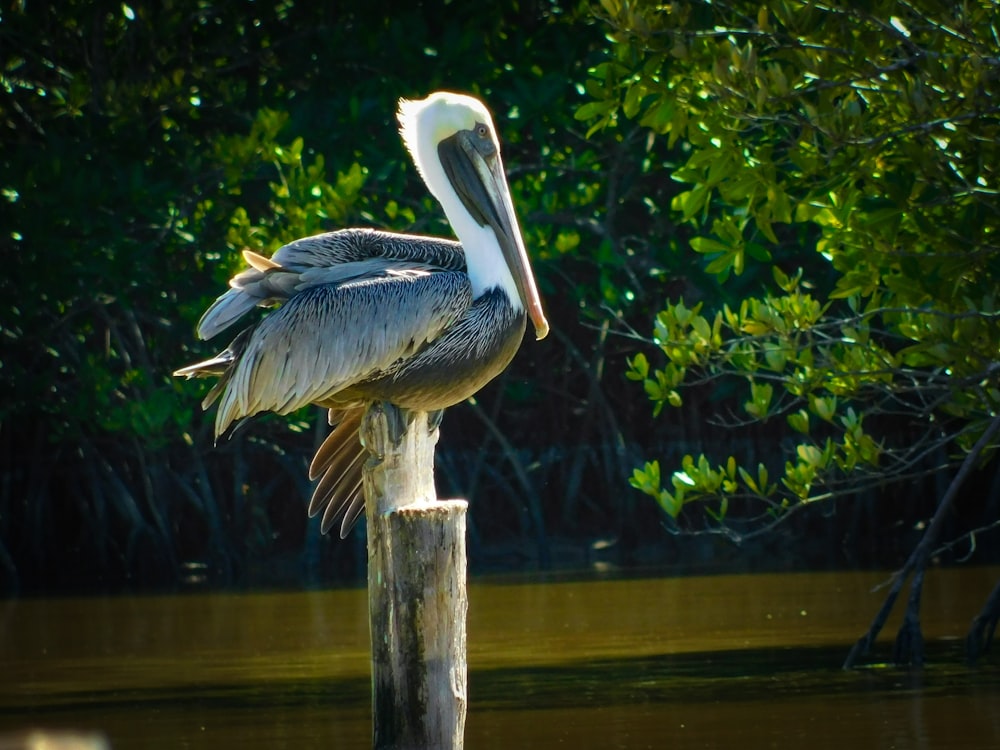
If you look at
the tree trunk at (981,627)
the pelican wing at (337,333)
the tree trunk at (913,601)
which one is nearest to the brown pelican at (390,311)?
the pelican wing at (337,333)

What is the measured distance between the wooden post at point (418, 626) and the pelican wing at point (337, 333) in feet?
3.29

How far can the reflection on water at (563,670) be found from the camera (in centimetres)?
761

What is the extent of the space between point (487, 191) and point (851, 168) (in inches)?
56.9

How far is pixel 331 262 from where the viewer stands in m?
6.97

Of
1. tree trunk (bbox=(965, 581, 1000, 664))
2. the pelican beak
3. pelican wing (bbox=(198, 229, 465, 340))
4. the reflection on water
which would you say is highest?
the pelican beak

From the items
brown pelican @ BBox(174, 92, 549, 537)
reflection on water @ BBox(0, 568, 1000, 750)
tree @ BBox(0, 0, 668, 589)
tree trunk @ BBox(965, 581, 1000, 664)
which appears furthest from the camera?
tree @ BBox(0, 0, 668, 589)

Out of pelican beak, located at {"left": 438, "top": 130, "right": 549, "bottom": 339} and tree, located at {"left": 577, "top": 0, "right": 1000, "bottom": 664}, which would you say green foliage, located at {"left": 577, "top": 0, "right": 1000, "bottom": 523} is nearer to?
tree, located at {"left": 577, "top": 0, "right": 1000, "bottom": 664}

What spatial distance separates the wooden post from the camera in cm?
576

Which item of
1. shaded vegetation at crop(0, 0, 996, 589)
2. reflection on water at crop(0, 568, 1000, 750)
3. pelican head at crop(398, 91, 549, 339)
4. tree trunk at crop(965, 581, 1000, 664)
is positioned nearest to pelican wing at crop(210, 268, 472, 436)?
pelican head at crop(398, 91, 549, 339)

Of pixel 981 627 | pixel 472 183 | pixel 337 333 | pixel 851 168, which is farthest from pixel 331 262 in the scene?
pixel 981 627

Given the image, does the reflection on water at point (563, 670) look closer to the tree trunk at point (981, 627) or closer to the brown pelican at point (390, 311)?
the tree trunk at point (981, 627)

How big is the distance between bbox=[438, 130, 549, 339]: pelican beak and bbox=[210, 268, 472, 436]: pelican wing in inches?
8.4

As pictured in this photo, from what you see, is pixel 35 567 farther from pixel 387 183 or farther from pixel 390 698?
pixel 390 698

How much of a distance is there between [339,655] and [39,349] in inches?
275
